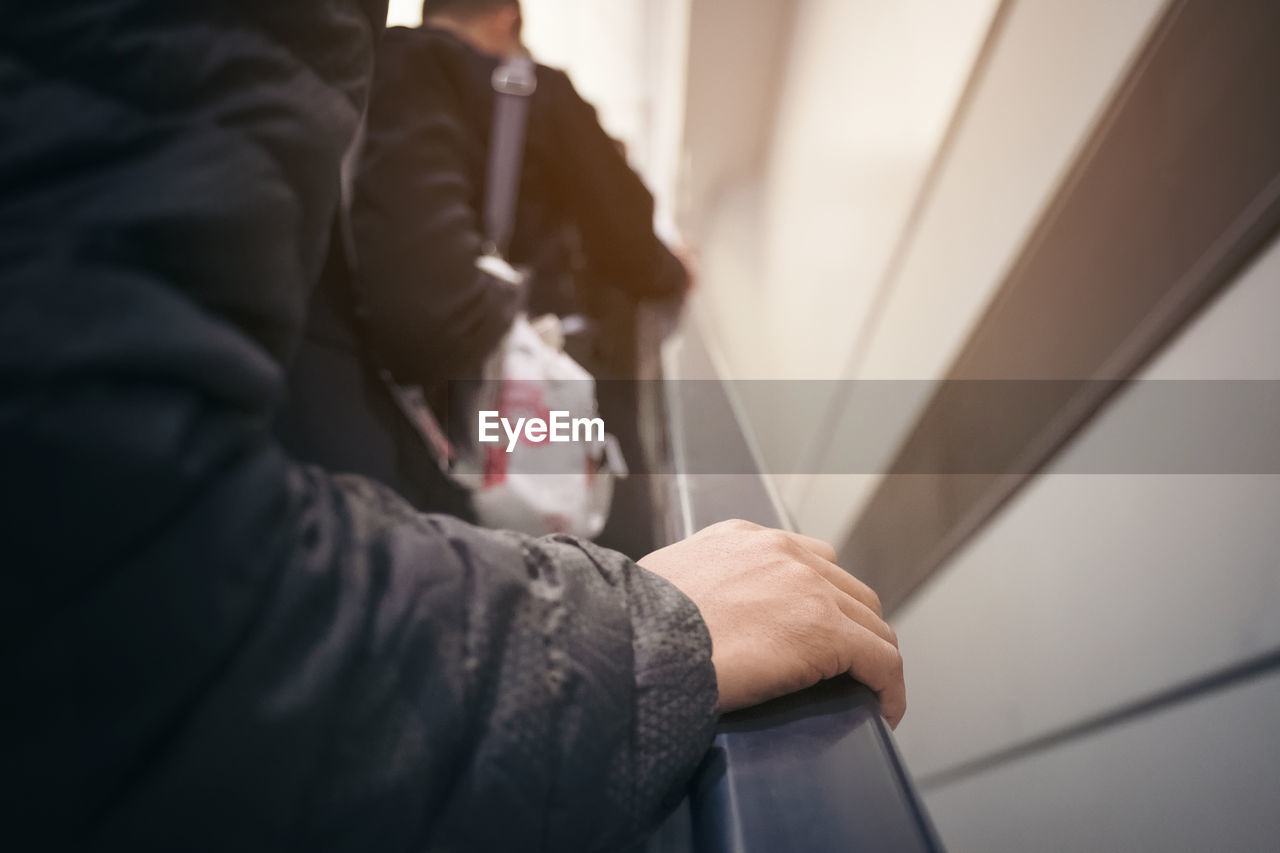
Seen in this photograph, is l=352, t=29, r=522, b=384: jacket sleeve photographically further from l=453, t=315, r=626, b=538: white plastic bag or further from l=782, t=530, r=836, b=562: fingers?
l=782, t=530, r=836, b=562: fingers

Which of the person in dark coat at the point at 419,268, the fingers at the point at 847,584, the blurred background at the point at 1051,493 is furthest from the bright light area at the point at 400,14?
the blurred background at the point at 1051,493

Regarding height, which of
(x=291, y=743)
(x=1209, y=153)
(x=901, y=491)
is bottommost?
(x=901, y=491)

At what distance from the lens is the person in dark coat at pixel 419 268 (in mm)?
587

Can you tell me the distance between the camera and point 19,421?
151mm

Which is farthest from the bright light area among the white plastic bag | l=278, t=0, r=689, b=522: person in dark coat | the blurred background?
the blurred background

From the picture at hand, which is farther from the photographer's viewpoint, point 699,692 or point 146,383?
point 699,692

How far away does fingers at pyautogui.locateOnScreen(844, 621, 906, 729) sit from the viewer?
351 millimetres

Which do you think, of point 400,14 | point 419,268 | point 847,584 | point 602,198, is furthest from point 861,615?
point 400,14

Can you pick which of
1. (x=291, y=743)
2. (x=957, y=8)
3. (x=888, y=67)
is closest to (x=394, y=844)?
(x=291, y=743)

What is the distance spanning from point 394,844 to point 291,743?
0.24ft

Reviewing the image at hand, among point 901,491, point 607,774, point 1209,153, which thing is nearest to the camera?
point 607,774

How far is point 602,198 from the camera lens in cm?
107

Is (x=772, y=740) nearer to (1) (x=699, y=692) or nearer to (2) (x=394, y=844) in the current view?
(1) (x=699, y=692)

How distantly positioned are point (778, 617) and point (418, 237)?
0.66m
